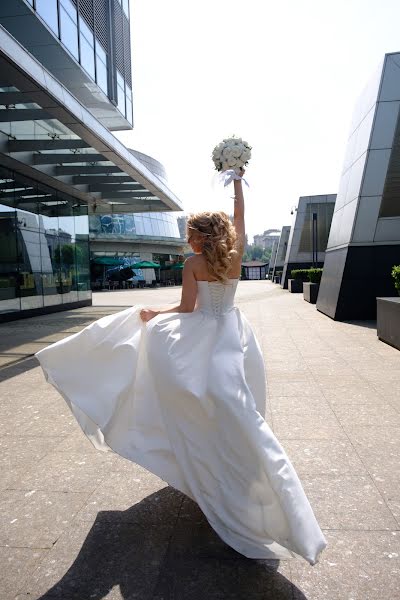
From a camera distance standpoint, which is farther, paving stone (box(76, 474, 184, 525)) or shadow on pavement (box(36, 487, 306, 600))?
paving stone (box(76, 474, 184, 525))

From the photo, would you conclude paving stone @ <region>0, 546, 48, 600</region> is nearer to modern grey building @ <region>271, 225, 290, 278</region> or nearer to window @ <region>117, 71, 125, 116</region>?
window @ <region>117, 71, 125, 116</region>

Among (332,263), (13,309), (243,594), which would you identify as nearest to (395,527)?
(243,594)

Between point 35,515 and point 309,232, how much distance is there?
3593 cm

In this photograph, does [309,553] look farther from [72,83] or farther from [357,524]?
[72,83]

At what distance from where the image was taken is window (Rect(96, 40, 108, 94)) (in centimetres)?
1847

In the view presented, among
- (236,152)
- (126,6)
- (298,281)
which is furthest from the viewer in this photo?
(298,281)

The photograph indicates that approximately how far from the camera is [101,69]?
18969 millimetres

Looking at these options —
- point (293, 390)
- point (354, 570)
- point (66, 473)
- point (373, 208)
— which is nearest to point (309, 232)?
point (373, 208)

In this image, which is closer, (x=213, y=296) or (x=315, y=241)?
(x=213, y=296)

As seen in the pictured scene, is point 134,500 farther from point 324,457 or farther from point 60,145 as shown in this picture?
point 60,145

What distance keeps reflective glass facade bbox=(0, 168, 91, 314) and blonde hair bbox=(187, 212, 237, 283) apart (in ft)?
44.9

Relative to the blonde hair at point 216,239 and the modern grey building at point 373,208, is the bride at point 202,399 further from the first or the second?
the modern grey building at point 373,208

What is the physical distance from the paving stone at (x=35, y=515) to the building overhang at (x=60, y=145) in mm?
7841

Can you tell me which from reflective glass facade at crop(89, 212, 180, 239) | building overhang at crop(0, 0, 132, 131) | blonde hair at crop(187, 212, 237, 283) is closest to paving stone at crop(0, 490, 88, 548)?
blonde hair at crop(187, 212, 237, 283)
